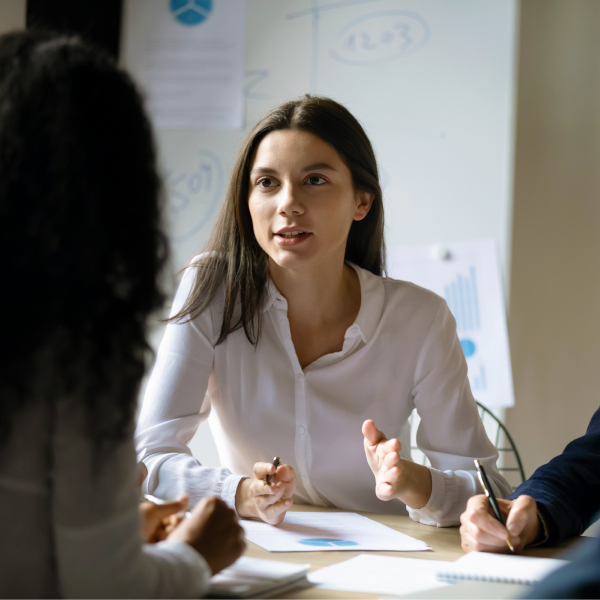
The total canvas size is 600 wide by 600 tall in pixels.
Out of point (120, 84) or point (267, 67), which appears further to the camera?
point (267, 67)

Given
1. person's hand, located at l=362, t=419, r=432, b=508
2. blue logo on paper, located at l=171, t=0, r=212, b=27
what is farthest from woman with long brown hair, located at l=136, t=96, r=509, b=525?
blue logo on paper, located at l=171, t=0, r=212, b=27

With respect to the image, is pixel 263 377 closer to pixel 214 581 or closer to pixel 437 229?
pixel 214 581

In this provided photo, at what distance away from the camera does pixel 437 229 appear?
2.19 metres

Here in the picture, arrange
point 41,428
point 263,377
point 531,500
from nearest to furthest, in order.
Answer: point 41,428 → point 531,500 → point 263,377

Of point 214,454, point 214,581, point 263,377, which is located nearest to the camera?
point 214,581

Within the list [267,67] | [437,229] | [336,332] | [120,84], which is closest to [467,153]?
[437,229]

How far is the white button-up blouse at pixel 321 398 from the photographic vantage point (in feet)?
4.43

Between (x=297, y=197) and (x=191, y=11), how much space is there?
142 cm

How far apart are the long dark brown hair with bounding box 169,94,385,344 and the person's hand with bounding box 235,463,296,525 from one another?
0.41 m

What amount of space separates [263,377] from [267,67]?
54.9 inches

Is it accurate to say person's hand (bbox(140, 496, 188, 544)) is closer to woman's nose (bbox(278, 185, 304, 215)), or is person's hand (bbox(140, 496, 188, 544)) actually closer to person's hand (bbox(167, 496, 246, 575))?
person's hand (bbox(167, 496, 246, 575))

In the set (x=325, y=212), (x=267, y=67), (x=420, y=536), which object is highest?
(x=267, y=67)

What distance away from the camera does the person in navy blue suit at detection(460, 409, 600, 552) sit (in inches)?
37.1

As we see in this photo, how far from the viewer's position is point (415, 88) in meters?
2.22
